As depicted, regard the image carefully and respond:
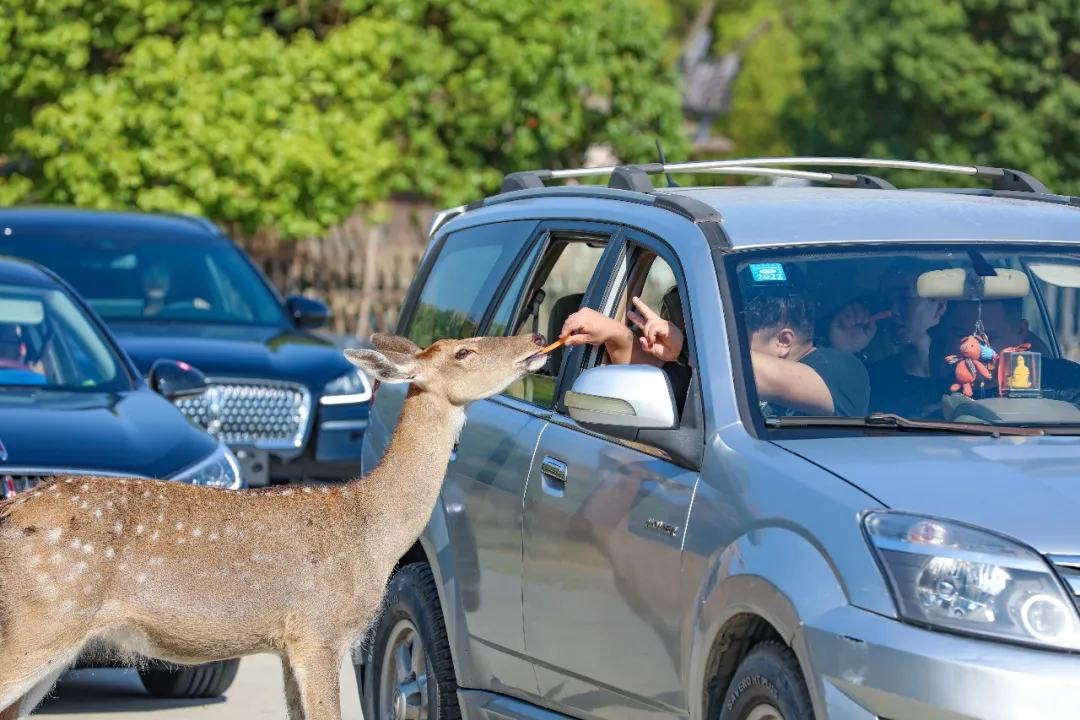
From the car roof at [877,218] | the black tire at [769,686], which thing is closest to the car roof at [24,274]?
the car roof at [877,218]

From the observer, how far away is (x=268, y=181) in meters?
23.9

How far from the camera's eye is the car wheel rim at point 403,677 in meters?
7.24

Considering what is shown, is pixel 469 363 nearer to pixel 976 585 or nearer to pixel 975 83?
pixel 976 585

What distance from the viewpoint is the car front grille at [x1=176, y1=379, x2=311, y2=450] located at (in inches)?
519

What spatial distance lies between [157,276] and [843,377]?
30.4ft

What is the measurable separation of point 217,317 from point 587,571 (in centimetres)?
869

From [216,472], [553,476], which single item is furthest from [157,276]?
[553,476]

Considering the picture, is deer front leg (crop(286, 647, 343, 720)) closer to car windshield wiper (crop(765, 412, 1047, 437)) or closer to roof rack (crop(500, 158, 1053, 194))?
car windshield wiper (crop(765, 412, 1047, 437))

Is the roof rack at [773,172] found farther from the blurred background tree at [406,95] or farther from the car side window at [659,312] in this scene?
the blurred background tree at [406,95]

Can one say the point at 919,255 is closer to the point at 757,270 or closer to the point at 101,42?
the point at 757,270

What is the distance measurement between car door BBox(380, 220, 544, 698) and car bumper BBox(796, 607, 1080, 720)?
1.93 meters

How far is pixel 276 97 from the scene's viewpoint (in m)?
24.5

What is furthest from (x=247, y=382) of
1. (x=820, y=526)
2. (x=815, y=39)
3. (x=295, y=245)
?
(x=815, y=39)

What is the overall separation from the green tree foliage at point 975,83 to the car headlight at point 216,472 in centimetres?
2636
